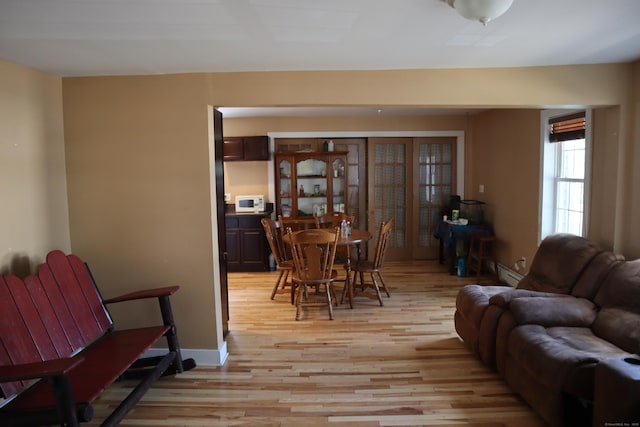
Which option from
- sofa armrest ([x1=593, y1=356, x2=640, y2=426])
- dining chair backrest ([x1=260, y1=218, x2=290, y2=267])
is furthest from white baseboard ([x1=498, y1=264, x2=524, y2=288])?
sofa armrest ([x1=593, y1=356, x2=640, y2=426])

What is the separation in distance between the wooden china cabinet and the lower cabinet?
0.57 m

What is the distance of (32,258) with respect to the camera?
2855 mm

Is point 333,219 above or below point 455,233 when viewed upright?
above

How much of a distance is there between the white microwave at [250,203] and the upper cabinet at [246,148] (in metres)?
0.61

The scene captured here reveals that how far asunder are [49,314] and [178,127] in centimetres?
155

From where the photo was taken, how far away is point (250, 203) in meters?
6.42

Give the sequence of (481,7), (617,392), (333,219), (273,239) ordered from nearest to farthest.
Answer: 1. (481,7)
2. (617,392)
3. (273,239)
4. (333,219)

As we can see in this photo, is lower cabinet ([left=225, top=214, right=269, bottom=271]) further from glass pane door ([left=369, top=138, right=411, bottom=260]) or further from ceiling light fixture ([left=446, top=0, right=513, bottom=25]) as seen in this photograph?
ceiling light fixture ([left=446, top=0, right=513, bottom=25])

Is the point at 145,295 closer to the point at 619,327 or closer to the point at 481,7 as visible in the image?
the point at 481,7

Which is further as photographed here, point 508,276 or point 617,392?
point 508,276

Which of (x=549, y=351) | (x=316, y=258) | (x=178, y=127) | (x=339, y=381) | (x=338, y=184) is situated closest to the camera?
(x=549, y=351)

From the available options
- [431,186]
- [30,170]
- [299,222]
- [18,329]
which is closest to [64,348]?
[18,329]

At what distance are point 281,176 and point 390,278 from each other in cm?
239

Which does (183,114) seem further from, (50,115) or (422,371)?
(422,371)
